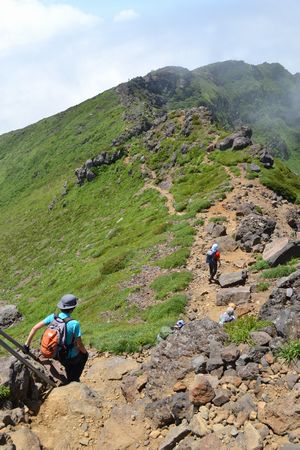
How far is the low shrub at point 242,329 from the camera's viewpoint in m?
11.7

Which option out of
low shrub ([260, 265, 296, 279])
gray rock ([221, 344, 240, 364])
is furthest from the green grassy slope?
gray rock ([221, 344, 240, 364])

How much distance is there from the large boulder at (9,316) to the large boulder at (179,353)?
3198cm

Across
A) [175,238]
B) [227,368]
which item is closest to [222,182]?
[175,238]

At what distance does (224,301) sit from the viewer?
21828 mm

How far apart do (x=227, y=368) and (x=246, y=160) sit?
4314 centimetres

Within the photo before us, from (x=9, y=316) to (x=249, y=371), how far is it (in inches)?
1436

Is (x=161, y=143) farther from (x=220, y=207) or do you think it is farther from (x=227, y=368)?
(x=227, y=368)

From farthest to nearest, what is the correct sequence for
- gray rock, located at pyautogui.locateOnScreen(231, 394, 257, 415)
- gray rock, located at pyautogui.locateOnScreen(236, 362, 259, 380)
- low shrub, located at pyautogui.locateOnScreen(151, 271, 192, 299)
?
low shrub, located at pyautogui.locateOnScreen(151, 271, 192, 299) < gray rock, located at pyautogui.locateOnScreen(236, 362, 259, 380) < gray rock, located at pyautogui.locateOnScreen(231, 394, 257, 415)

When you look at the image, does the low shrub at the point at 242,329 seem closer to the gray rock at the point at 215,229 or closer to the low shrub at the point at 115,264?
the gray rock at the point at 215,229

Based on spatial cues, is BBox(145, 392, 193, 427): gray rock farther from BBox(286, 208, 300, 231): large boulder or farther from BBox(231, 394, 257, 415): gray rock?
BBox(286, 208, 300, 231): large boulder

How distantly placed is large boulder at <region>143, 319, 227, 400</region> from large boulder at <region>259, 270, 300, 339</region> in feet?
5.84

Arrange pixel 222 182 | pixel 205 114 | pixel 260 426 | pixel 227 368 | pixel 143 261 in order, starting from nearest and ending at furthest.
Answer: pixel 260 426 < pixel 227 368 < pixel 143 261 < pixel 222 182 < pixel 205 114

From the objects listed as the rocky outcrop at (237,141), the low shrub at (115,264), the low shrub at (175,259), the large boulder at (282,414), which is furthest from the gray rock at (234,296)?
the rocky outcrop at (237,141)

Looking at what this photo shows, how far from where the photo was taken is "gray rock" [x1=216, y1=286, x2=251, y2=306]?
20609 millimetres
